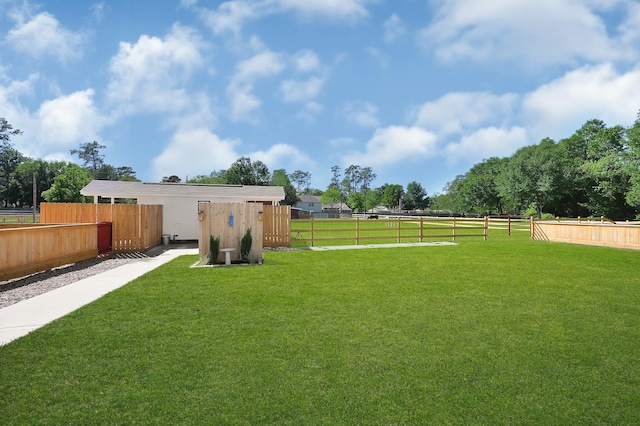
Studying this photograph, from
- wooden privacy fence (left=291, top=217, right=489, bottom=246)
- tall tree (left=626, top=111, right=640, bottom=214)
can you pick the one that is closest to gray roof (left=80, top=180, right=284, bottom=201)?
wooden privacy fence (left=291, top=217, right=489, bottom=246)

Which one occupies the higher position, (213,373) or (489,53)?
(489,53)

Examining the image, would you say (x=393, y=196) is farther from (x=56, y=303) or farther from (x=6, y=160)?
(x=56, y=303)

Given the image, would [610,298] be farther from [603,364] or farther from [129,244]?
[129,244]

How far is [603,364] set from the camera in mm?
3855

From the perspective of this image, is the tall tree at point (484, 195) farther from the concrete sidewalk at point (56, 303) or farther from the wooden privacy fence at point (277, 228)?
the concrete sidewalk at point (56, 303)

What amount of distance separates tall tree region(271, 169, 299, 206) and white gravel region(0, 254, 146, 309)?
55196 millimetres

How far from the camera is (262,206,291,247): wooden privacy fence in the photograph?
15547 millimetres

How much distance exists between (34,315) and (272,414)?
4917 mm

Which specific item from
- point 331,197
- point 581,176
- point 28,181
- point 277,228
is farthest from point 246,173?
point 581,176

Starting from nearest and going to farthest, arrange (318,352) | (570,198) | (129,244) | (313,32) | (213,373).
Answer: (213,373)
(318,352)
(129,244)
(313,32)
(570,198)

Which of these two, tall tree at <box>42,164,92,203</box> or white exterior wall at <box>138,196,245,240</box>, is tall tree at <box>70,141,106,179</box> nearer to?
tall tree at <box>42,164,92,203</box>

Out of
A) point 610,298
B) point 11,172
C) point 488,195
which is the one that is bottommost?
point 610,298

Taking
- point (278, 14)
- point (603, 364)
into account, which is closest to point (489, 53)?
point (278, 14)

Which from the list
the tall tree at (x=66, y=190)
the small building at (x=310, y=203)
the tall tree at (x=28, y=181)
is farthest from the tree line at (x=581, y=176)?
the tall tree at (x=28, y=181)
